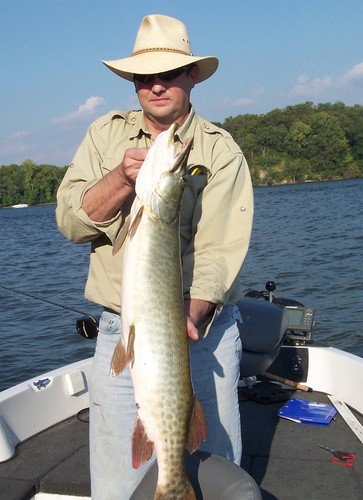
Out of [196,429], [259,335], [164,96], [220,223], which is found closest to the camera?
[196,429]

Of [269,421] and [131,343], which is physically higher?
[131,343]

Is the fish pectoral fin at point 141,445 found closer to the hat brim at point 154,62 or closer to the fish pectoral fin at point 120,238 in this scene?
the fish pectoral fin at point 120,238

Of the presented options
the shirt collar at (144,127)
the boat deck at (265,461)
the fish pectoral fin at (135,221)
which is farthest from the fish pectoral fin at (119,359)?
→ the boat deck at (265,461)

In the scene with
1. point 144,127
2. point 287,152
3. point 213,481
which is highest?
point 287,152

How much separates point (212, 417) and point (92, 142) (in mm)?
1470

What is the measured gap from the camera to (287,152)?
81.4 m

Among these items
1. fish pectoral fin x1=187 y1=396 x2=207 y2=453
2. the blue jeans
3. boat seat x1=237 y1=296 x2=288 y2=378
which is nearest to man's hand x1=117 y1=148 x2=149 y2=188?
the blue jeans

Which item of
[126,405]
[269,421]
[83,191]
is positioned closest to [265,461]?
[269,421]

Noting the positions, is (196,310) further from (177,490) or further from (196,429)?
(177,490)

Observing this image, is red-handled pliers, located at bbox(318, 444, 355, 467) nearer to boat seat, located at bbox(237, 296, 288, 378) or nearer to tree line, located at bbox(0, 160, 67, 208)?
boat seat, located at bbox(237, 296, 288, 378)

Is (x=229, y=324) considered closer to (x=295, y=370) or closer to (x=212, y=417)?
(x=212, y=417)

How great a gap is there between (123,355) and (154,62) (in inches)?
51.6

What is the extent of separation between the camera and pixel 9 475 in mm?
4273

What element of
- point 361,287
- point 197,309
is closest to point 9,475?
point 197,309
